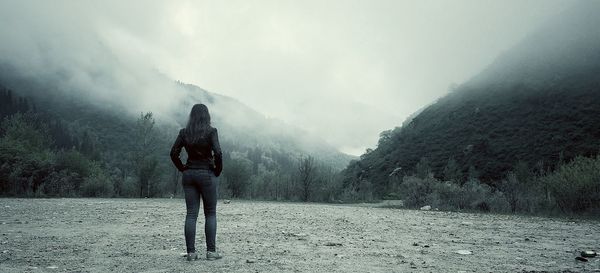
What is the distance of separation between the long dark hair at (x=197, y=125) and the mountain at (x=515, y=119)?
→ 55411 mm

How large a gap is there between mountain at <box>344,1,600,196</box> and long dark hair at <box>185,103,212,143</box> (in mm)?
55411

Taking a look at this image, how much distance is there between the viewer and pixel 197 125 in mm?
6039

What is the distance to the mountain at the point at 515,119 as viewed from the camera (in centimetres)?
6606

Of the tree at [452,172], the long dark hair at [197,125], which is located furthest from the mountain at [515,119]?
the long dark hair at [197,125]

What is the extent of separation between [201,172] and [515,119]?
84040 millimetres

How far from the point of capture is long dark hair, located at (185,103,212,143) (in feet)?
19.6

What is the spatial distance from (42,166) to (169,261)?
34245 millimetres

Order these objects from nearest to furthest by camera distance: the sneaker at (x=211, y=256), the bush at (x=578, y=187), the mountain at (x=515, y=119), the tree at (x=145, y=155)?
the sneaker at (x=211, y=256) < the bush at (x=578, y=187) < the tree at (x=145, y=155) < the mountain at (x=515, y=119)

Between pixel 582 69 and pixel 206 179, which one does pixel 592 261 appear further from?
pixel 582 69

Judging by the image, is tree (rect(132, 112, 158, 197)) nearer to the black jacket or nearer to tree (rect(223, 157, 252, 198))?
tree (rect(223, 157, 252, 198))

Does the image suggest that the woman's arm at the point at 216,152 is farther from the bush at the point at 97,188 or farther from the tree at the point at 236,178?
the tree at the point at 236,178

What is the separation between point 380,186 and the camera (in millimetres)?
79562

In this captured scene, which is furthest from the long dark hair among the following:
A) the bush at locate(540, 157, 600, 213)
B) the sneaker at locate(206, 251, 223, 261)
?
the bush at locate(540, 157, 600, 213)

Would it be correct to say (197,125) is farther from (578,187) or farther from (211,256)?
(578,187)
